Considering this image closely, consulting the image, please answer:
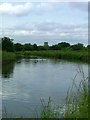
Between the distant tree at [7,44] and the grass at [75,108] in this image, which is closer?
the grass at [75,108]


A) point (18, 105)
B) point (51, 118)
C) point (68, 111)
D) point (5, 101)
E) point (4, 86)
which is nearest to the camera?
point (51, 118)

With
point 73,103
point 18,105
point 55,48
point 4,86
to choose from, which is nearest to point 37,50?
point 55,48

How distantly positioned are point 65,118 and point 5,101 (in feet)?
18.6

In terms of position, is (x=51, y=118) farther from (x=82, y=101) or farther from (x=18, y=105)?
(x=18, y=105)

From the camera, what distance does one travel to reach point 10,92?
10.0m

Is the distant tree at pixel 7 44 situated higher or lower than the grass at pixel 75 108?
higher

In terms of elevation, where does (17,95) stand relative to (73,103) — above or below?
below

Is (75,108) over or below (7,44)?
below

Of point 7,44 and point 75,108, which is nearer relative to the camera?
point 75,108

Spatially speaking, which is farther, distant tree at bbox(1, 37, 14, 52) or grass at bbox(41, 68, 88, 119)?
distant tree at bbox(1, 37, 14, 52)

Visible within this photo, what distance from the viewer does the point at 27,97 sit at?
916cm

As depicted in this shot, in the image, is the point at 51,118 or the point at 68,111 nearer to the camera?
the point at 51,118

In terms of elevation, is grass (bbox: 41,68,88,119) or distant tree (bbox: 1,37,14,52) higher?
distant tree (bbox: 1,37,14,52)

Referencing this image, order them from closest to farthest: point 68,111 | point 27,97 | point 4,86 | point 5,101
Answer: point 68,111 → point 5,101 → point 27,97 → point 4,86
